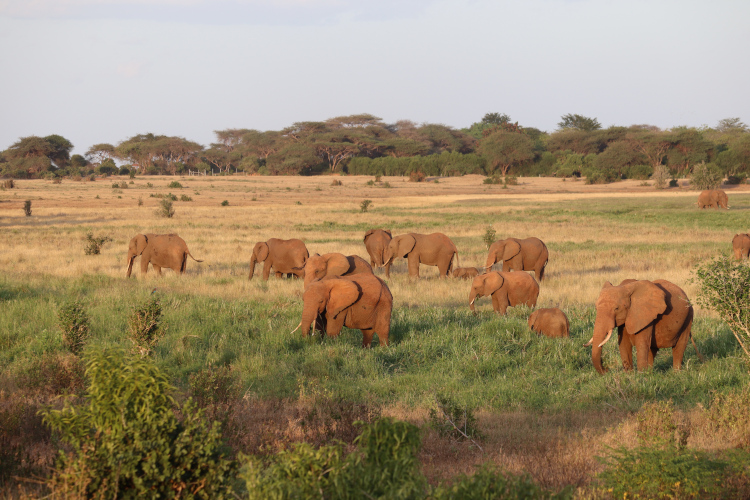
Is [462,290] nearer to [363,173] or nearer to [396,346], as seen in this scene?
[396,346]

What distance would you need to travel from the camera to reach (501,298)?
12.9m

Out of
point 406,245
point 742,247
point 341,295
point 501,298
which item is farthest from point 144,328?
point 742,247

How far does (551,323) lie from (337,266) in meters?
4.21

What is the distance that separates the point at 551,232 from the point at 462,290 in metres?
14.6

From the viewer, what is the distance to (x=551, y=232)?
28.6m

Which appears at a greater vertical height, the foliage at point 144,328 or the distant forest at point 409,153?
the distant forest at point 409,153

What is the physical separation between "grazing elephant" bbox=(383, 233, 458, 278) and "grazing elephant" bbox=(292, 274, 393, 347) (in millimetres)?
8079

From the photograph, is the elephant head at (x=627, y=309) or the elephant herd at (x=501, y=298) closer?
the elephant head at (x=627, y=309)

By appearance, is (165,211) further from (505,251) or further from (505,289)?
(505,289)

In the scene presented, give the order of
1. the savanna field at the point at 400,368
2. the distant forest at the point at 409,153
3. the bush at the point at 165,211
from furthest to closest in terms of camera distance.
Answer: the distant forest at the point at 409,153 → the bush at the point at 165,211 → the savanna field at the point at 400,368

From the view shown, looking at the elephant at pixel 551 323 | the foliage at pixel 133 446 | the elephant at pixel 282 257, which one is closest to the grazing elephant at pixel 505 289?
the elephant at pixel 551 323

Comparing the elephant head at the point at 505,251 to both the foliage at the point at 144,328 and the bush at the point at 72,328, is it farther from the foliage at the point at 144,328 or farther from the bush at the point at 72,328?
the bush at the point at 72,328

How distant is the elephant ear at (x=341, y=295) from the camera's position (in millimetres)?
9234

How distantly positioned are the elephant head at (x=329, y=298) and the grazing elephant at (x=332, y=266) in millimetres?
2976
